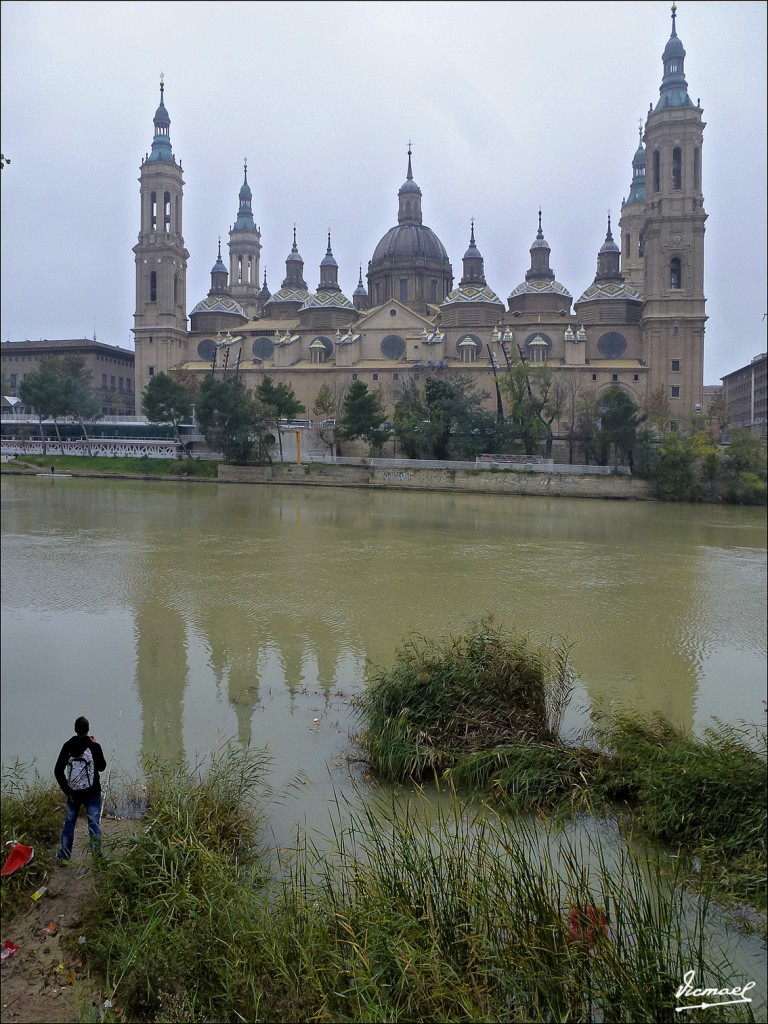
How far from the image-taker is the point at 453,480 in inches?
1264

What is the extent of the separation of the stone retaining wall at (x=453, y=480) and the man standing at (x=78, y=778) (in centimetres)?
2702

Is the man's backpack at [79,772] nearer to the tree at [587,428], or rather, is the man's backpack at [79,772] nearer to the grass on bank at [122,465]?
the grass on bank at [122,465]

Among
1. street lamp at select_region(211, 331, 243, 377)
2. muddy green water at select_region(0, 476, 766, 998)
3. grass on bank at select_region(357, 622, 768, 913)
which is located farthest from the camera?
street lamp at select_region(211, 331, 243, 377)

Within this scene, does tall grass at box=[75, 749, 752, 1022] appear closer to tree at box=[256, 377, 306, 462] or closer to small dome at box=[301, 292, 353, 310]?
tree at box=[256, 377, 306, 462]

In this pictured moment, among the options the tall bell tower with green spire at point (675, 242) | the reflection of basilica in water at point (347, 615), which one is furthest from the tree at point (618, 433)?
the reflection of basilica in water at point (347, 615)

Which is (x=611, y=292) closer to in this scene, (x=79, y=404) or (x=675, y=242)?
(x=675, y=242)

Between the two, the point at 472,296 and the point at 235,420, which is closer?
the point at 235,420

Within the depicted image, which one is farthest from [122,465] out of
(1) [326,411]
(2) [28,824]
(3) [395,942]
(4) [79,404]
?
(3) [395,942]

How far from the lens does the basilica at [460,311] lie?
4003 cm

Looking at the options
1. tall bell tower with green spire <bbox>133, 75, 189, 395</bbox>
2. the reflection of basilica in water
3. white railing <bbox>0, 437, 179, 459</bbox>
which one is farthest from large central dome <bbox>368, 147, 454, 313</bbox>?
the reflection of basilica in water

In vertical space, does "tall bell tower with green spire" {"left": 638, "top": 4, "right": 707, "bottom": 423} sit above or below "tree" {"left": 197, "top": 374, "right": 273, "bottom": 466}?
above

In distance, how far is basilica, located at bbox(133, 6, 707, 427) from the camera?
40031 mm

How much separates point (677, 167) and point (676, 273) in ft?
17.0

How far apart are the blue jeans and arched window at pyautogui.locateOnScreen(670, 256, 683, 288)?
4217cm
